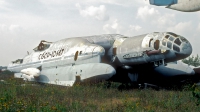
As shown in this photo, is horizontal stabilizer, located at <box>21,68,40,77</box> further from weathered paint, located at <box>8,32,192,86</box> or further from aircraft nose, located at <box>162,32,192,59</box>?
aircraft nose, located at <box>162,32,192,59</box>

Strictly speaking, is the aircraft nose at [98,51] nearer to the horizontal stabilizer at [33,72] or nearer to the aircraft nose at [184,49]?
the aircraft nose at [184,49]

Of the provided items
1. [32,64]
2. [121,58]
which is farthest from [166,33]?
[32,64]

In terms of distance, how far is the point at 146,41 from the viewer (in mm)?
17438

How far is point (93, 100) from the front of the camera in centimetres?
1286

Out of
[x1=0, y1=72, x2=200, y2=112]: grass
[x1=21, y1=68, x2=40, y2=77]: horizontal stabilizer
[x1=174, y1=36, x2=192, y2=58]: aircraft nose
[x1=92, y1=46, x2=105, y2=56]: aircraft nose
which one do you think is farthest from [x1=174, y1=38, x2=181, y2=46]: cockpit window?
[x1=21, y1=68, x2=40, y2=77]: horizontal stabilizer

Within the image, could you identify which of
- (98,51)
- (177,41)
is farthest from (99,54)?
(177,41)

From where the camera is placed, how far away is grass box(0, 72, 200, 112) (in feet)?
31.1

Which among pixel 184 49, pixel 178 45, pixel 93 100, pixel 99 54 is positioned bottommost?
pixel 93 100

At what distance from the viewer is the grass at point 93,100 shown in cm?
947

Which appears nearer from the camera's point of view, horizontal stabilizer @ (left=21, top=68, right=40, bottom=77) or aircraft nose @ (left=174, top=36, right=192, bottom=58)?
aircraft nose @ (left=174, top=36, right=192, bottom=58)

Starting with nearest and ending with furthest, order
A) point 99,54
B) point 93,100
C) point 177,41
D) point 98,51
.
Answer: point 93,100, point 177,41, point 99,54, point 98,51

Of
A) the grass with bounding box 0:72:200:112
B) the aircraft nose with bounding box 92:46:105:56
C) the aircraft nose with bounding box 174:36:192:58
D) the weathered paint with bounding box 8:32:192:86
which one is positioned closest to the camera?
the grass with bounding box 0:72:200:112

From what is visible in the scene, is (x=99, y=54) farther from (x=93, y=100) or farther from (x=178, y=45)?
(x=93, y=100)

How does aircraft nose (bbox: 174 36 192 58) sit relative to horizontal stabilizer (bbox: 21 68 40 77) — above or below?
above
